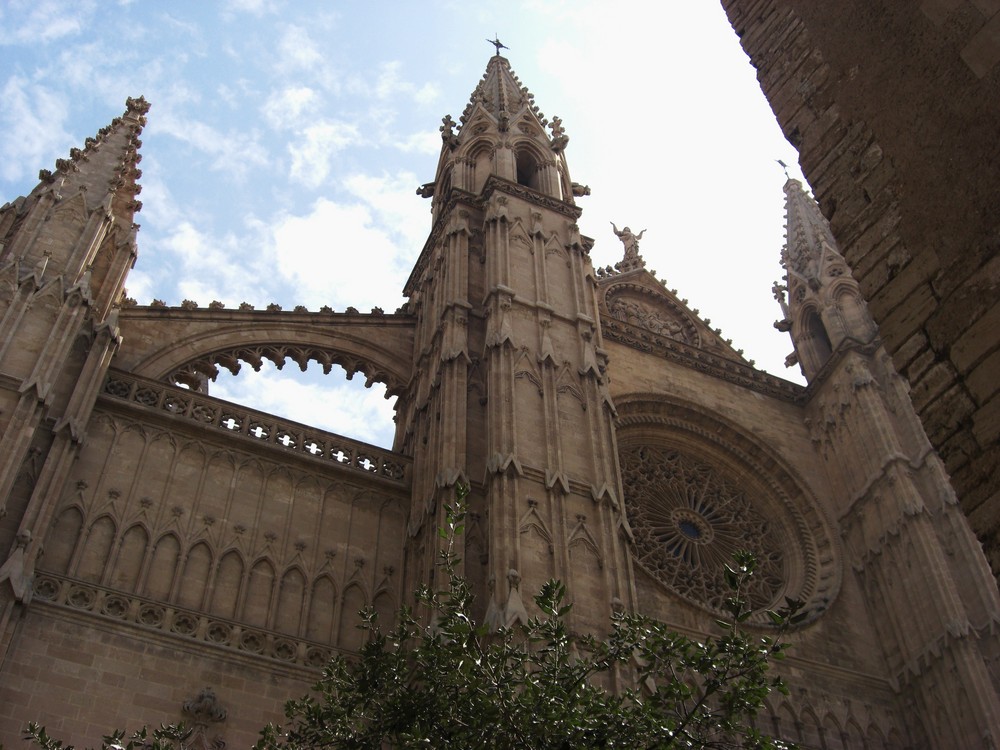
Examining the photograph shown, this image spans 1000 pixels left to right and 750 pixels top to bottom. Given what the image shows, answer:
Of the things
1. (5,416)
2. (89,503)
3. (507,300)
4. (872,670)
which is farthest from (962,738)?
(5,416)

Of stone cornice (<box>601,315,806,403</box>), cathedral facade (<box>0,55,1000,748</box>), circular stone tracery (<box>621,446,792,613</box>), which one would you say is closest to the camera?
cathedral facade (<box>0,55,1000,748</box>)

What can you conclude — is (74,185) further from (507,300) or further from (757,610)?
(757,610)

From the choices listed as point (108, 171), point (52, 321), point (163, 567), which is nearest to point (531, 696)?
point (163, 567)

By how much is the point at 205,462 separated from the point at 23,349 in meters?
2.58

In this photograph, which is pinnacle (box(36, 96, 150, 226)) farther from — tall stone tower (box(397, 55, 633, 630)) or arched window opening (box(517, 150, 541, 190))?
arched window opening (box(517, 150, 541, 190))

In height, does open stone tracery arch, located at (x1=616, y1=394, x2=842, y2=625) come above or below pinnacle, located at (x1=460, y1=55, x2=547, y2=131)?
below

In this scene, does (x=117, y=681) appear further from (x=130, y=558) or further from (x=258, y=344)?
(x=258, y=344)

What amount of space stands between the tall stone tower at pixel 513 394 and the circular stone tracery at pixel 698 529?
8.22 ft

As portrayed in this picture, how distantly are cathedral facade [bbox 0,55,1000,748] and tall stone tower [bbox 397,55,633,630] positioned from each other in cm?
5

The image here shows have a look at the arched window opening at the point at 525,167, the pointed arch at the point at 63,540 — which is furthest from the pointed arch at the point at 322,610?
the arched window opening at the point at 525,167

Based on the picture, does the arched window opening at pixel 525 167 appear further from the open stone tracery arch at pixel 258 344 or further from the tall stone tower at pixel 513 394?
the open stone tracery arch at pixel 258 344

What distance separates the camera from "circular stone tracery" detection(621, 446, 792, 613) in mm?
16234

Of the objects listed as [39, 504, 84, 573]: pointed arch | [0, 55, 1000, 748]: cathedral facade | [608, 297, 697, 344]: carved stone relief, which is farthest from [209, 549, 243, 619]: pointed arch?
[608, 297, 697, 344]: carved stone relief

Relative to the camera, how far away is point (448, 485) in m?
13.1
